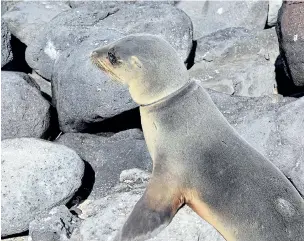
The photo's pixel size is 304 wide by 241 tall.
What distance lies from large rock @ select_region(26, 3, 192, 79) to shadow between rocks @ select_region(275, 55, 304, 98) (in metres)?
0.98

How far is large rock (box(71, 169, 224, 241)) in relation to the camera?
4438 mm

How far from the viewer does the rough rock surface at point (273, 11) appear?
8.70 m

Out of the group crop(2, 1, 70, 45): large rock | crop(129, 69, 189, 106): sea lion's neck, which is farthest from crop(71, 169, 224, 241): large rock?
crop(2, 1, 70, 45): large rock

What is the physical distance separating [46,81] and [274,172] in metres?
4.22

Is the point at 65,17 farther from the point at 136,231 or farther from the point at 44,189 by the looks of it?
the point at 136,231

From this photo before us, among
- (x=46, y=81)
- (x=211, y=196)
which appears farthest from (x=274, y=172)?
(x=46, y=81)

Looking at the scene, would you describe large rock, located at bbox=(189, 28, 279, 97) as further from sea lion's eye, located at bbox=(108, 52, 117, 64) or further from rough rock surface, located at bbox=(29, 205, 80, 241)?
sea lion's eye, located at bbox=(108, 52, 117, 64)

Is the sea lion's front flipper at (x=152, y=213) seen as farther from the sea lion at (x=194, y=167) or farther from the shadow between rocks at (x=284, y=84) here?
the shadow between rocks at (x=284, y=84)

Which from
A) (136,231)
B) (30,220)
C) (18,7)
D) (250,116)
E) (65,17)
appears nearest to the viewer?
(136,231)

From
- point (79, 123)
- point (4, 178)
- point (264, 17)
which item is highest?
point (4, 178)

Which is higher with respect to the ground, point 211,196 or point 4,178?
point 211,196

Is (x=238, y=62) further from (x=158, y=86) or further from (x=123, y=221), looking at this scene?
(x=158, y=86)

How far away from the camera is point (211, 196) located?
408 centimetres

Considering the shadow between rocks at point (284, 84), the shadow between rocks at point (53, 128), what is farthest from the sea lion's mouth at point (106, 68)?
the shadow between rocks at point (284, 84)
